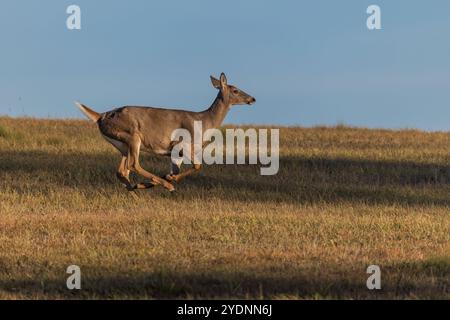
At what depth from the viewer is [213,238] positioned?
1323cm

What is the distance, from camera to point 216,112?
18.1 meters

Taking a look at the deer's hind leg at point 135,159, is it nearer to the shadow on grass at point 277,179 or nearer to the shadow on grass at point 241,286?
the shadow on grass at point 277,179

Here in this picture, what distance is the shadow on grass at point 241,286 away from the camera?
9328 mm

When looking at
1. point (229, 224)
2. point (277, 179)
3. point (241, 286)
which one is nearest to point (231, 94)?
point (277, 179)

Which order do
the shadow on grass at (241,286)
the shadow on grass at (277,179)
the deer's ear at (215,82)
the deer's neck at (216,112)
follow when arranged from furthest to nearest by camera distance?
the shadow on grass at (277,179) → the deer's ear at (215,82) → the deer's neck at (216,112) → the shadow on grass at (241,286)

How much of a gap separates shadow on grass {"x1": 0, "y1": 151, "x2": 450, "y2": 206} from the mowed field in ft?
0.14

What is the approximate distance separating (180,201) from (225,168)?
4.01 metres

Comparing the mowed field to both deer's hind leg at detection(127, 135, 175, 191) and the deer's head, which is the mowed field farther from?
the deer's head

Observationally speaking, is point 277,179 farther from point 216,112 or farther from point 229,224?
point 229,224

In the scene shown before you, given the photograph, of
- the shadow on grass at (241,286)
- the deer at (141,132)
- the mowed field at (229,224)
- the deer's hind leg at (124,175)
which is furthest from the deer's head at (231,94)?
the shadow on grass at (241,286)

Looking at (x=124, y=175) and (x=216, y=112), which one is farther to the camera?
(x=216, y=112)

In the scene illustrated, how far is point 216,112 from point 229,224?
407 centimetres

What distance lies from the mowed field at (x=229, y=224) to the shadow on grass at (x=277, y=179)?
42 mm

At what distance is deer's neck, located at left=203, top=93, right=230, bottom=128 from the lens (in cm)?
1805
